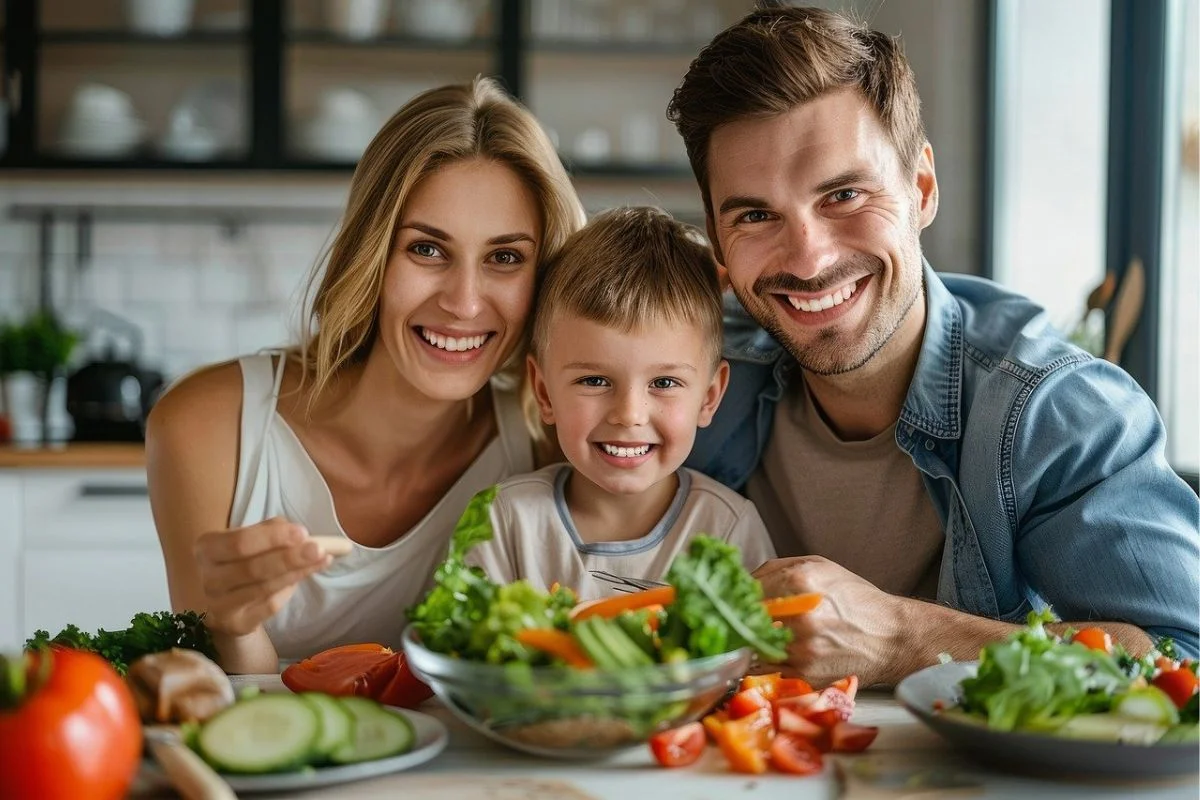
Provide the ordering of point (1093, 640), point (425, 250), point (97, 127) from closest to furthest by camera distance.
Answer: point (1093, 640)
point (425, 250)
point (97, 127)

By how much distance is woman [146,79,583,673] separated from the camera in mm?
1802

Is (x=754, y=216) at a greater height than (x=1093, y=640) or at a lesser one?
greater

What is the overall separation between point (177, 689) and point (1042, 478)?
3.60 feet

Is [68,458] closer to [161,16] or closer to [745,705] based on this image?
[161,16]

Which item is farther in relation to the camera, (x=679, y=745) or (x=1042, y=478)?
(x=1042, y=478)

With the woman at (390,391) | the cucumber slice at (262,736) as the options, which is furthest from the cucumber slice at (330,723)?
the woman at (390,391)

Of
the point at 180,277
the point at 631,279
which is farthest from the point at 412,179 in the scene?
the point at 180,277

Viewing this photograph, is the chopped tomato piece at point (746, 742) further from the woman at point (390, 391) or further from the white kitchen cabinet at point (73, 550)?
the white kitchen cabinet at point (73, 550)

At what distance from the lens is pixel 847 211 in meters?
1.71

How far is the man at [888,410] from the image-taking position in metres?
1.50

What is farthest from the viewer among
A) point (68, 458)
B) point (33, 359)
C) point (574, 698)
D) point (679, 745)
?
point (33, 359)

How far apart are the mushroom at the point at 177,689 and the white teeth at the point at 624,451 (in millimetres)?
717

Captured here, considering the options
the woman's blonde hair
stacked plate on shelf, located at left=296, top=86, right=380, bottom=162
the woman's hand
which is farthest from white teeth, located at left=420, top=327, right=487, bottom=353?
stacked plate on shelf, located at left=296, top=86, right=380, bottom=162

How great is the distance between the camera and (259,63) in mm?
3896
